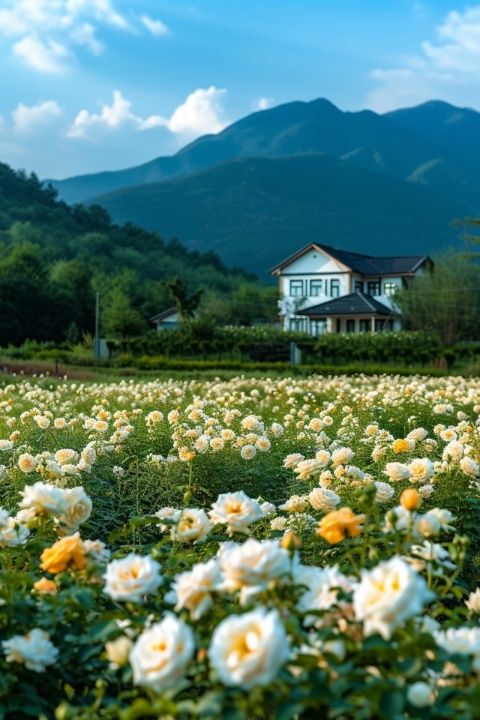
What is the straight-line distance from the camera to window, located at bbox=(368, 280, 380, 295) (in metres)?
51.4

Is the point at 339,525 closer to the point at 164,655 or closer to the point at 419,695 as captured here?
the point at 419,695

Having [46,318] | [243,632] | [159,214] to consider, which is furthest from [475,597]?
[159,214]

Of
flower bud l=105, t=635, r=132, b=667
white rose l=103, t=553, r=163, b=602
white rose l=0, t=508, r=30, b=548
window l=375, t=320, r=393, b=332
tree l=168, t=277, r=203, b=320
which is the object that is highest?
tree l=168, t=277, r=203, b=320

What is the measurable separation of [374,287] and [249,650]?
5115 cm

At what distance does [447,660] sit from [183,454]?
289 centimetres

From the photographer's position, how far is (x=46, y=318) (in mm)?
47281

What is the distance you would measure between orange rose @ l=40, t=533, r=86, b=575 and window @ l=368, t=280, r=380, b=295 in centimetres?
5014

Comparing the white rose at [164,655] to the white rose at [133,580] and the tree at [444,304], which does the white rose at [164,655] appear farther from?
the tree at [444,304]

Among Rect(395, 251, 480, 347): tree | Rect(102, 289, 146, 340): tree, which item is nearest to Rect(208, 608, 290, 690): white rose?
Rect(395, 251, 480, 347): tree

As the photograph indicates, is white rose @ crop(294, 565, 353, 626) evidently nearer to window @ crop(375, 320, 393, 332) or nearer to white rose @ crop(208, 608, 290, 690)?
white rose @ crop(208, 608, 290, 690)

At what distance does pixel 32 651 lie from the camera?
1.94 metres


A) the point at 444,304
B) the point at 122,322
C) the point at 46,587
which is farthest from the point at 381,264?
the point at 46,587

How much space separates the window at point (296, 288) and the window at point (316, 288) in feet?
2.40

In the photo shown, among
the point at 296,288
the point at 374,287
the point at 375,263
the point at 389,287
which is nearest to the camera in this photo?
A: the point at 389,287
